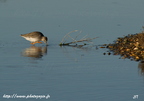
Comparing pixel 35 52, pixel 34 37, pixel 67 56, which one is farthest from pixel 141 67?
pixel 34 37

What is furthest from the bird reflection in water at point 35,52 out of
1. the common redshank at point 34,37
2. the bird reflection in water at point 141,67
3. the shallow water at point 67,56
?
the bird reflection in water at point 141,67

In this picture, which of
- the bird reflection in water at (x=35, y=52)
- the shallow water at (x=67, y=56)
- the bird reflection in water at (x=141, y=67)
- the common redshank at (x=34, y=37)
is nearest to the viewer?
the shallow water at (x=67, y=56)

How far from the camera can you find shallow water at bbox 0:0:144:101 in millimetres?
14961

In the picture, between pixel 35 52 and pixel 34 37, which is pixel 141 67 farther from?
pixel 34 37

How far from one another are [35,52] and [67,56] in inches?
78.3

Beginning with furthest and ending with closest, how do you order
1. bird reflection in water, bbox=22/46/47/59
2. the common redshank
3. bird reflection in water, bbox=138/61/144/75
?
1. the common redshank
2. bird reflection in water, bbox=22/46/47/59
3. bird reflection in water, bbox=138/61/144/75

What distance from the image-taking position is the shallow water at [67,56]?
15.0 metres

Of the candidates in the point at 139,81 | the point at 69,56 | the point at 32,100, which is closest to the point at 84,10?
the point at 69,56

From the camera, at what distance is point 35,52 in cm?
2273

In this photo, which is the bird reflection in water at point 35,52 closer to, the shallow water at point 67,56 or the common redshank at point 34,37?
the shallow water at point 67,56

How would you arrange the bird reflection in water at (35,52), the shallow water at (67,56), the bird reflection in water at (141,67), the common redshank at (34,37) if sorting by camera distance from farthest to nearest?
the common redshank at (34,37) → the bird reflection in water at (35,52) → the bird reflection in water at (141,67) → the shallow water at (67,56)

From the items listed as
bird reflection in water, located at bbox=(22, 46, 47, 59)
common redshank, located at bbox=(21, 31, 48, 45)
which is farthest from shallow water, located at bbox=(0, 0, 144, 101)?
common redshank, located at bbox=(21, 31, 48, 45)

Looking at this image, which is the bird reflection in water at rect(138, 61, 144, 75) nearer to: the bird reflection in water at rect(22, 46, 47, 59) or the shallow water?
the shallow water

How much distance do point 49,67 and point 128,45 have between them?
5768 millimetres
